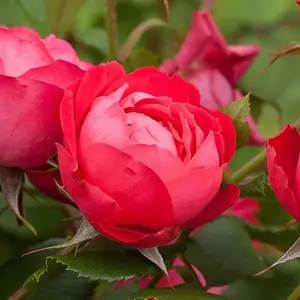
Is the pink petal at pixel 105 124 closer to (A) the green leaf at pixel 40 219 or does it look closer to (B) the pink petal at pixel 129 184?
(B) the pink petal at pixel 129 184

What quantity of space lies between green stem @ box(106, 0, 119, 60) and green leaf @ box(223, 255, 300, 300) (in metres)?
0.18

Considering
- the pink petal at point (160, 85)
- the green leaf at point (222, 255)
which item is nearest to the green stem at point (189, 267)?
the green leaf at point (222, 255)

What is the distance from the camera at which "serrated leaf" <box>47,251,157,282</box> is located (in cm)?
32

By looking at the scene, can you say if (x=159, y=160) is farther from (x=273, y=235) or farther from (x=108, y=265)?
(x=273, y=235)

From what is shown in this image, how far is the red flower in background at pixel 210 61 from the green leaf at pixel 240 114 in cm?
14

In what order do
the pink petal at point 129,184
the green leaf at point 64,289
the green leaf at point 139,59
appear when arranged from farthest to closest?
the green leaf at point 139,59 → the green leaf at point 64,289 → the pink petal at point 129,184

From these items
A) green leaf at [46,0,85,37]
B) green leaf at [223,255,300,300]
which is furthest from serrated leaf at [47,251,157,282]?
green leaf at [46,0,85,37]

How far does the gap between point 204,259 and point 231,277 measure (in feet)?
0.06

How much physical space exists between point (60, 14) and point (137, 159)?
0.91 feet

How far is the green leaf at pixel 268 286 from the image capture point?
45cm

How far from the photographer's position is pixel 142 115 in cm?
33

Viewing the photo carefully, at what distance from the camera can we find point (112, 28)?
19.6 inches

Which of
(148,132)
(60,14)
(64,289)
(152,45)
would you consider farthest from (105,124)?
(152,45)

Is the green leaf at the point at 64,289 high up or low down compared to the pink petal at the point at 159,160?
down
